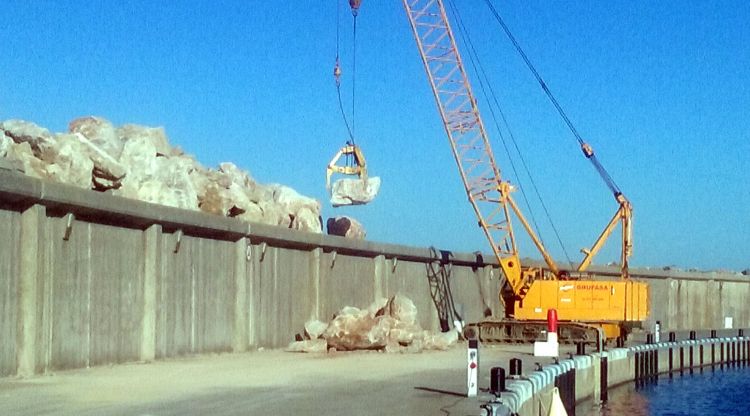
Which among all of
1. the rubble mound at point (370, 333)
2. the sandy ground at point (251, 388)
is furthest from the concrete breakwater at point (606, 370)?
the rubble mound at point (370, 333)

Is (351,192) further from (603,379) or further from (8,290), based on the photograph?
(8,290)

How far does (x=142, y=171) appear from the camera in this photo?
32625 mm

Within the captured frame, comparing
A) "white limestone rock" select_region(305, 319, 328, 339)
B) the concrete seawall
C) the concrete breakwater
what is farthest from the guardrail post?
the concrete breakwater

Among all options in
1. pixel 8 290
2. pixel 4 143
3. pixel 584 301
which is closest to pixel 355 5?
pixel 584 301

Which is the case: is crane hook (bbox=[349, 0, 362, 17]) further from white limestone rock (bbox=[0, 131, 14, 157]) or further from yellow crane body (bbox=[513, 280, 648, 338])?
white limestone rock (bbox=[0, 131, 14, 157])

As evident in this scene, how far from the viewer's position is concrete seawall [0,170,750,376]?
19.8 meters

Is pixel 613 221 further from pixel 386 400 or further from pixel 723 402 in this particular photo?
pixel 386 400

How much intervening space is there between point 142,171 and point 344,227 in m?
19.1

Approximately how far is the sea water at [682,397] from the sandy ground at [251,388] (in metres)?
4.04

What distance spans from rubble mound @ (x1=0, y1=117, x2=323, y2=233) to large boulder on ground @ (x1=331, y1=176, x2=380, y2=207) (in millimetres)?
3357

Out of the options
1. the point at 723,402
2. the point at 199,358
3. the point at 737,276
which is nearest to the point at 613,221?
the point at 723,402

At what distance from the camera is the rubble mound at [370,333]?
3012cm

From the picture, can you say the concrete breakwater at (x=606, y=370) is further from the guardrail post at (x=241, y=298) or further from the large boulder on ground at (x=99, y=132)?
the large boulder on ground at (x=99, y=132)

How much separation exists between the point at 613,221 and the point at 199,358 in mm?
25292
